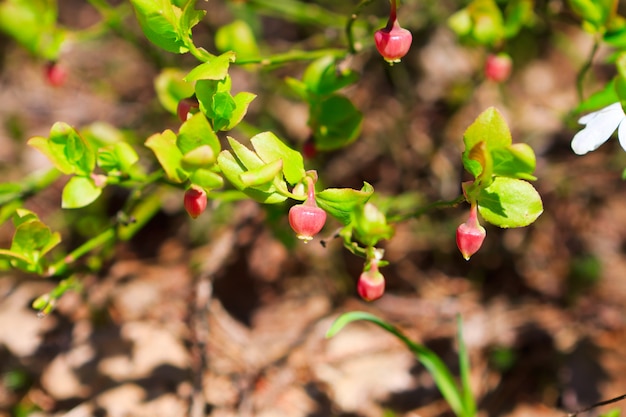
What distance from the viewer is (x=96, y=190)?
1.17 metres

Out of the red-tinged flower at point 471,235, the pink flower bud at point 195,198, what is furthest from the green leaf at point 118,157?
the red-tinged flower at point 471,235

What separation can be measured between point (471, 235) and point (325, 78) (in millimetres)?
471

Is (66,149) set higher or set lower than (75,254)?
higher

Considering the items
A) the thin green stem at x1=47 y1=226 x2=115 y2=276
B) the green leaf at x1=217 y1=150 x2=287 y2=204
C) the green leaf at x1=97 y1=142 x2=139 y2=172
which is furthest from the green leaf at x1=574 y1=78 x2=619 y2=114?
the thin green stem at x1=47 y1=226 x2=115 y2=276

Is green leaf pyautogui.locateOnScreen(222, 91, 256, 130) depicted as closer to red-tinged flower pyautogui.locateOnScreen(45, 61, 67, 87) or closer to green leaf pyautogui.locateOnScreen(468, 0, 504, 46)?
green leaf pyautogui.locateOnScreen(468, 0, 504, 46)

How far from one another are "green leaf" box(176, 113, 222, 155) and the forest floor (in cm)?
64

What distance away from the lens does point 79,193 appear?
45.6 inches

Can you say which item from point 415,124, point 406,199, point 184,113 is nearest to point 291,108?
point 415,124

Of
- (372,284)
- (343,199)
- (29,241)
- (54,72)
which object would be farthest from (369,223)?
(54,72)

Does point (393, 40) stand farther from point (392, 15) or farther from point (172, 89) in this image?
point (172, 89)

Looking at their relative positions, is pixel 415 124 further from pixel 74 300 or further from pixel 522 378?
pixel 74 300

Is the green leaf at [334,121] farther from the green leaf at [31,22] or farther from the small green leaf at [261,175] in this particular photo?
the green leaf at [31,22]

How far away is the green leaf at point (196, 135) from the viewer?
928 millimetres

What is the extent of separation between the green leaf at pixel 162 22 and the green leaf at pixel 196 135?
0.16 m
